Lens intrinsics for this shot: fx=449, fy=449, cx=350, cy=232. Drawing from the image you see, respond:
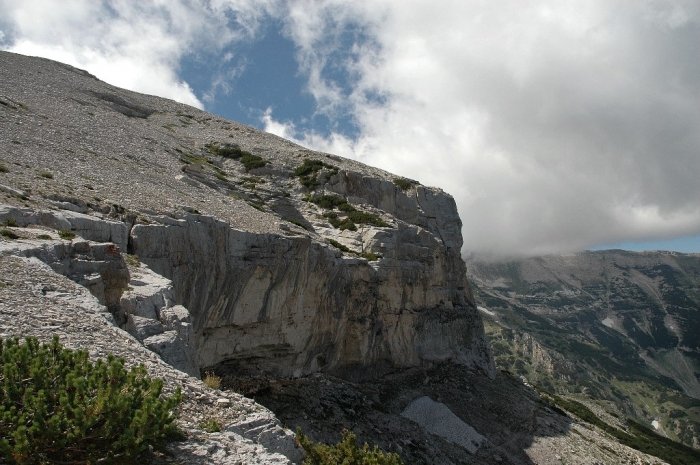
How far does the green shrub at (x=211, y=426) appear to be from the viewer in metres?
8.58

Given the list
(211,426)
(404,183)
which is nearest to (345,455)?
(211,426)

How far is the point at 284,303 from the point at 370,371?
45.4ft

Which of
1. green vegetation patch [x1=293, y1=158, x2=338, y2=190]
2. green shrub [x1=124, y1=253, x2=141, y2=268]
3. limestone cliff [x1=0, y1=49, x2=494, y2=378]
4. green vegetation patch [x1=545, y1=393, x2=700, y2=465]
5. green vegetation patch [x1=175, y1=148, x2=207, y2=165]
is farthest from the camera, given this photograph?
green vegetation patch [x1=545, y1=393, x2=700, y2=465]

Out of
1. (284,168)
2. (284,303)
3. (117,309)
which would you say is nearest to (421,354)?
(284,303)

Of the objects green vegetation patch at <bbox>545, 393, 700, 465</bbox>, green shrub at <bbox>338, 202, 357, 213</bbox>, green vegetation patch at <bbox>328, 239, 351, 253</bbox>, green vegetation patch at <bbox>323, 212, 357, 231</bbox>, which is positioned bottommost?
green vegetation patch at <bbox>545, 393, 700, 465</bbox>

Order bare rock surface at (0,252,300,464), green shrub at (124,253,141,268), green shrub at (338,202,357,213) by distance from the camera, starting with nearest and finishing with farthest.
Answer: bare rock surface at (0,252,300,464) → green shrub at (124,253,141,268) → green shrub at (338,202,357,213)

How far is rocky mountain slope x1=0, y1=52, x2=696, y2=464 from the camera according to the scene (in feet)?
36.7

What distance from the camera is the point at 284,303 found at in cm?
3077

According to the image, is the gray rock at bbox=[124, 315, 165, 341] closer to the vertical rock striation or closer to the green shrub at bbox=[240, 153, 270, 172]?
the vertical rock striation

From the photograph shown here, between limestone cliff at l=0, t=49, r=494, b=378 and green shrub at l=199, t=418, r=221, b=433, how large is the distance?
4.30 meters

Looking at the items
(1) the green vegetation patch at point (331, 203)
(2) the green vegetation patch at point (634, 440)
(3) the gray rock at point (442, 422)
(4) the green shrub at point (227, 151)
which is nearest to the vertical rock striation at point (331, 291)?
(1) the green vegetation patch at point (331, 203)

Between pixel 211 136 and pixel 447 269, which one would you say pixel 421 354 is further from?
pixel 211 136

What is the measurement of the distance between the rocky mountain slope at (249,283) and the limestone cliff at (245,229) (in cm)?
15

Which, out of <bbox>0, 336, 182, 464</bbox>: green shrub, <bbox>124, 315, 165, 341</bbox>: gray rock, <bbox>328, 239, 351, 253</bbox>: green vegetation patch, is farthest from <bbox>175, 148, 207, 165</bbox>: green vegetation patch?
<bbox>0, 336, 182, 464</bbox>: green shrub
